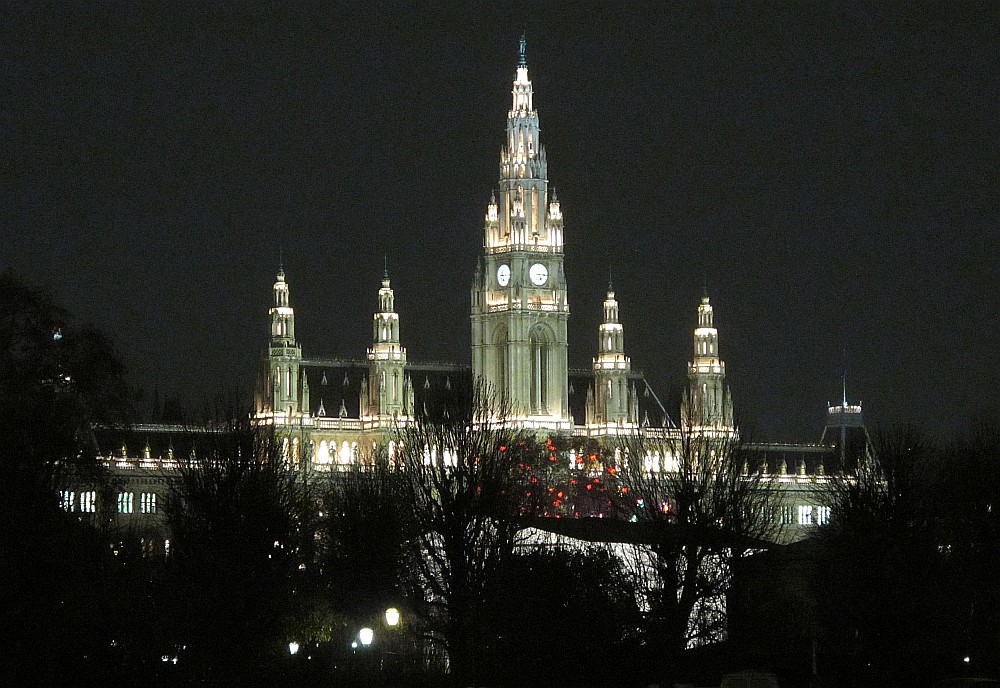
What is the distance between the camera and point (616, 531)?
4126 inches

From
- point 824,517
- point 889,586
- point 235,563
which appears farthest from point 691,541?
point 824,517

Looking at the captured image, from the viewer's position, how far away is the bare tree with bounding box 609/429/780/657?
297 feet

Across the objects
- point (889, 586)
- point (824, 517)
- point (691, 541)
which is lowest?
point (889, 586)

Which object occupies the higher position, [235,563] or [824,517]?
[824,517]

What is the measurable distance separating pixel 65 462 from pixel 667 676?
22.0 m

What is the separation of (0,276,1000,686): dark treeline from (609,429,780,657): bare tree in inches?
4.6

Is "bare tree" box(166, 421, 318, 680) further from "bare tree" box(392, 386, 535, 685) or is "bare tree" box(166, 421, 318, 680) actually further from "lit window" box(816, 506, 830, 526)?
"lit window" box(816, 506, 830, 526)

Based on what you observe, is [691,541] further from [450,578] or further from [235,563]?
[235,563]

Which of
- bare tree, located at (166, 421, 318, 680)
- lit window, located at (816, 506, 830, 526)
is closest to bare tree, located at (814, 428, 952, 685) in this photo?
lit window, located at (816, 506, 830, 526)

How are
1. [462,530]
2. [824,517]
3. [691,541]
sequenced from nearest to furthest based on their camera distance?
1. [691,541]
2. [462,530]
3. [824,517]

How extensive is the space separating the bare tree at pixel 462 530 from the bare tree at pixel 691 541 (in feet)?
16.1

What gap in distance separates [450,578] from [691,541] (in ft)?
28.4

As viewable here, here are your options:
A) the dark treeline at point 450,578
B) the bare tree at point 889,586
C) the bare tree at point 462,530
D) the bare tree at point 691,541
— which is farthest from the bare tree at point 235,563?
the bare tree at point 889,586

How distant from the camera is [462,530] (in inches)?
3716
